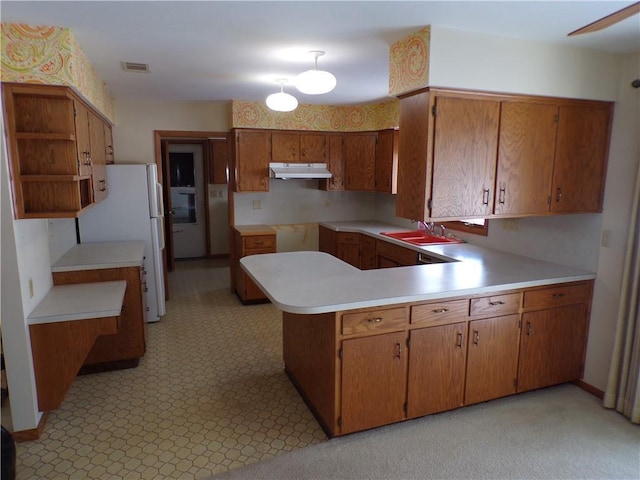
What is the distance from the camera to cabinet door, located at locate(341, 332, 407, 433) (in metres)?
2.38

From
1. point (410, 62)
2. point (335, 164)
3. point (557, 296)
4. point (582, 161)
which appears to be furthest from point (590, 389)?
point (335, 164)

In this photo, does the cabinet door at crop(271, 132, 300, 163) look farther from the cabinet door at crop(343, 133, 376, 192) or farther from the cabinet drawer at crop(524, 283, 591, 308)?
the cabinet drawer at crop(524, 283, 591, 308)

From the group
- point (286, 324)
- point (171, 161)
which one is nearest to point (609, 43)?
point (286, 324)

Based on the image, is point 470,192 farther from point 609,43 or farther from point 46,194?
point 46,194

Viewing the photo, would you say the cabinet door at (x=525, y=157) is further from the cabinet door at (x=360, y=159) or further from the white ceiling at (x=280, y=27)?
the cabinet door at (x=360, y=159)

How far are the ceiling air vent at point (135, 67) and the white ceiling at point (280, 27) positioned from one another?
0.16ft

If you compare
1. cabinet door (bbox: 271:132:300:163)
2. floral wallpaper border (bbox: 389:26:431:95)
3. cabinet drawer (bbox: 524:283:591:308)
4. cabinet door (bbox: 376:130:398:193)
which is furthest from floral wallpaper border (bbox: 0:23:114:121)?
cabinet door (bbox: 376:130:398:193)

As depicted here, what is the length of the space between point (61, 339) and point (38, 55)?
1.65m

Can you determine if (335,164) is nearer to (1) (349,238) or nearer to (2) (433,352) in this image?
(1) (349,238)

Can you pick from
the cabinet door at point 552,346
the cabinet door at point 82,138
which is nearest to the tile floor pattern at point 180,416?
the cabinet door at point 552,346

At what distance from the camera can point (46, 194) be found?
2504mm

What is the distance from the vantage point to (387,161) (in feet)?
16.6

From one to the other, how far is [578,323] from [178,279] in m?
5.08

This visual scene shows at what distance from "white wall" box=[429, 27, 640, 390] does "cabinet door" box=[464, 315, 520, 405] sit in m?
0.69
